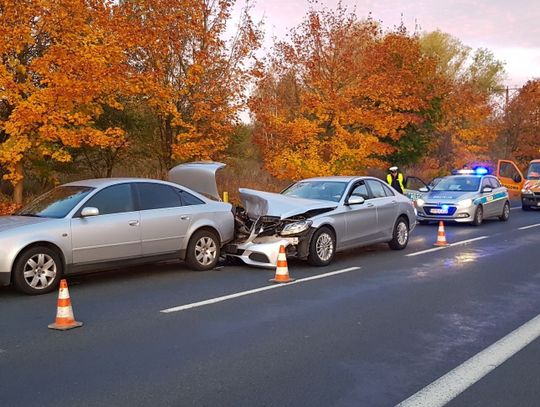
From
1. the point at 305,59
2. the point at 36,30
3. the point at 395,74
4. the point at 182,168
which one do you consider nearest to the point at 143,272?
the point at 182,168

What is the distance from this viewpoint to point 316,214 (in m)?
10.2

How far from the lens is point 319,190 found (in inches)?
446

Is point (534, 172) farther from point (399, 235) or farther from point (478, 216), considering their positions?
point (399, 235)

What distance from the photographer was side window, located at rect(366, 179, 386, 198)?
38.9ft

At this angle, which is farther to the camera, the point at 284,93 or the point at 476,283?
the point at 284,93

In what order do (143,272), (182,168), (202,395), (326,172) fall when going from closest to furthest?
1. (202,395)
2. (143,272)
3. (182,168)
4. (326,172)

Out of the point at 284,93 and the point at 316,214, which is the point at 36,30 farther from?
the point at 284,93

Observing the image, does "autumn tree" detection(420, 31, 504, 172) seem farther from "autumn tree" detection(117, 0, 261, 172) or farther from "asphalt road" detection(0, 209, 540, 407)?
"asphalt road" detection(0, 209, 540, 407)

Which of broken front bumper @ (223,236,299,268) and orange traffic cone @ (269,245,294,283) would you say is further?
broken front bumper @ (223,236,299,268)

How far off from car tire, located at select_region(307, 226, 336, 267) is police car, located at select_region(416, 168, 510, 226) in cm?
805

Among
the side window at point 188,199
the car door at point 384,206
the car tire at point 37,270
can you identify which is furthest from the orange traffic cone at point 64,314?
the car door at point 384,206

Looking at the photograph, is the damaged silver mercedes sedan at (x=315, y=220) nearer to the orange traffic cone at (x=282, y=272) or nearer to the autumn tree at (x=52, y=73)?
the orange traffic cone at (x=282, y=272)

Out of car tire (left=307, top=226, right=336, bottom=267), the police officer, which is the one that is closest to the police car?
the police officer

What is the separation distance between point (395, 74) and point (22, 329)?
18443 mm
